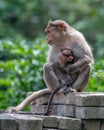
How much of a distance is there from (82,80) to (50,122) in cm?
196

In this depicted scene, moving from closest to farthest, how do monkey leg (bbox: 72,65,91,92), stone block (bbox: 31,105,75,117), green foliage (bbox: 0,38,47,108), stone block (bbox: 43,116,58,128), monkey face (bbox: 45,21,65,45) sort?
stone block (bbox: 43,116,58,128), stone block (bbox: 31,105,75,117), monkey leg (bbox: 72,65,91,92), monkey face (bbox: 45,21,65,45), green foliage (bbox: 0,38,47,108)

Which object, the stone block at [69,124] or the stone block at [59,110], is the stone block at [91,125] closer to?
the stone block at [69,124]

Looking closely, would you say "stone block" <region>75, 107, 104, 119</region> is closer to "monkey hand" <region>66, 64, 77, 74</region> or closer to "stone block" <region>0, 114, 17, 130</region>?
"stone block" <region>0, 114, 17, 130</region>

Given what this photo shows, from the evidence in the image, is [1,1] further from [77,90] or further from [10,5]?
[77,90]

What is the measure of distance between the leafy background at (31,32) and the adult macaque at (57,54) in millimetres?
3660

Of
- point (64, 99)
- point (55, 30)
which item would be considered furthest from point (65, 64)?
point (64, 99)

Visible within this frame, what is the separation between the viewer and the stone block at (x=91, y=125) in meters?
10.0

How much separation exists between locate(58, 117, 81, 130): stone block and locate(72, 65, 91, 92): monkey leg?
1.64 metres

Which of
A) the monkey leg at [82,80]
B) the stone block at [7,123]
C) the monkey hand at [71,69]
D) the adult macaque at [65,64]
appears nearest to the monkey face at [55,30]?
the adult macaque at [65,64]

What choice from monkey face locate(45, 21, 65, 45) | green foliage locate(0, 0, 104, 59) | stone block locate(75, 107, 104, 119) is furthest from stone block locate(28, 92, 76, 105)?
green foliage locate(0, 0, 104, 59)

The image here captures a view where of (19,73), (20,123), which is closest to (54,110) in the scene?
(20,123)

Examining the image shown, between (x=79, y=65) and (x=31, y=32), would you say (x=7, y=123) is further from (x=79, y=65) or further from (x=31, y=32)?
(x=31, y=32)

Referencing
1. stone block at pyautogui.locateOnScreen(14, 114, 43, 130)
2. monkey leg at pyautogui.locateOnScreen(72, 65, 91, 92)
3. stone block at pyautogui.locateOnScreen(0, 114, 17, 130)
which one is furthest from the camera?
monkey leg at pyautogui.locateOnScreen(72, 65, 91, 92)

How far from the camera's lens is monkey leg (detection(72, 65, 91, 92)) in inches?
455
